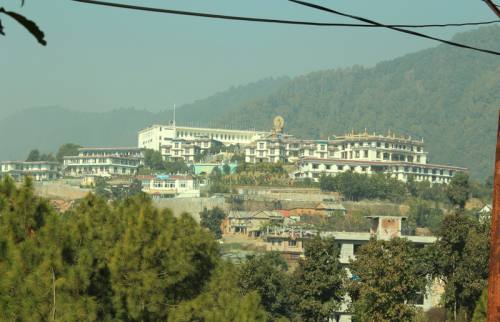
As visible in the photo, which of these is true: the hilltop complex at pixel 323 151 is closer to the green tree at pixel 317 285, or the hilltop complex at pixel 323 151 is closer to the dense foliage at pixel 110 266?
the green tree at pixel 317 285

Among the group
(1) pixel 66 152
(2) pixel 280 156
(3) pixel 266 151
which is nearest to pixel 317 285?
A: (3) pixel 266 151

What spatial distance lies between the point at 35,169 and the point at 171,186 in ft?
94.7

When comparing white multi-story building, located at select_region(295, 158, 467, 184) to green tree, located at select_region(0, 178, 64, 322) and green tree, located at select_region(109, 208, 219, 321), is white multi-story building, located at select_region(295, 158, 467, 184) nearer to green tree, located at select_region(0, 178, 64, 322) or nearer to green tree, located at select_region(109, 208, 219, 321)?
green tree, located at select_region(109, 208, 219, 321)

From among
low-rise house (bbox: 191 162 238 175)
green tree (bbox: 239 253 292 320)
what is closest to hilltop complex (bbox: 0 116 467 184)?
low-rise house (bbox: 191 162 238 175)

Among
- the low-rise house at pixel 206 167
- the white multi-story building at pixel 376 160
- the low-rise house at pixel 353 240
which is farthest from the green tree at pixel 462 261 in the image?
the low-rise house at pixel 206 167

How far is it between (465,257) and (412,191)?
73025 millimetres

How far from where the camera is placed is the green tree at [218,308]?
19672 millimetres

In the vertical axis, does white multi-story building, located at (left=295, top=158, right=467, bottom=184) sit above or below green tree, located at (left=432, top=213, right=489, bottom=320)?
above

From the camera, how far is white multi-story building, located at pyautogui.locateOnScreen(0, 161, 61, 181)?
131375mm

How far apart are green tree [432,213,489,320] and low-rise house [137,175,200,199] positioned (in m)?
67.8

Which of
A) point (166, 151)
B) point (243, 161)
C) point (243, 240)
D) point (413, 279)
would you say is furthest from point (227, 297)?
point (166, 151)

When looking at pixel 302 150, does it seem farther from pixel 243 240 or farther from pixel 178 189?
pixel 243 240

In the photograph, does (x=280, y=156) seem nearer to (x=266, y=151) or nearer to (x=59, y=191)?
(x=266, y=151)

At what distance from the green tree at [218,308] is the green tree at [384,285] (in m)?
11.7
